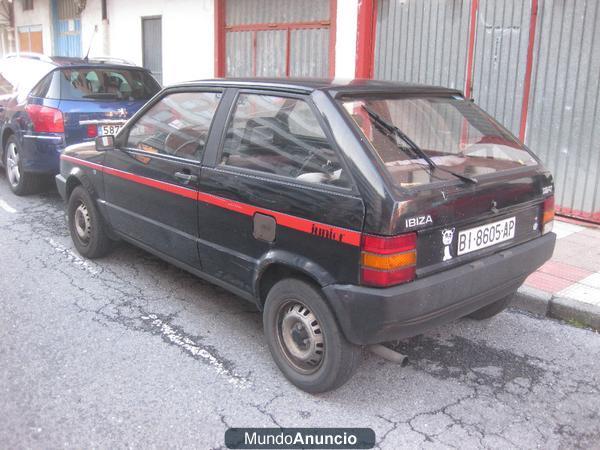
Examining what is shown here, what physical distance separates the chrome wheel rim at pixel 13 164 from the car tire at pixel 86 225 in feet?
8.43

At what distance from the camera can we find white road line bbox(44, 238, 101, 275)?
5180 mm

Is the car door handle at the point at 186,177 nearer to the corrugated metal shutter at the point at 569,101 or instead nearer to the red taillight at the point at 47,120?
the red taillight at the point at 47,120

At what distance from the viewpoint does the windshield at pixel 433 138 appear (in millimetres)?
3113

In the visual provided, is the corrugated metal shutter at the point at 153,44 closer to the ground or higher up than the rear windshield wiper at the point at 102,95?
higher up

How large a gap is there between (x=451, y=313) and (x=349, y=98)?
1.25 metres

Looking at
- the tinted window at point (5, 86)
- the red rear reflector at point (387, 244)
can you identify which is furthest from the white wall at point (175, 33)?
the red rear reflector at point (387, 244)

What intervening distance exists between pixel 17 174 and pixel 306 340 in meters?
5.65

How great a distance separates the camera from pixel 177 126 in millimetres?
4152

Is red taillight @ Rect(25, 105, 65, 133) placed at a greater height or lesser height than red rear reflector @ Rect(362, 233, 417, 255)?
greater

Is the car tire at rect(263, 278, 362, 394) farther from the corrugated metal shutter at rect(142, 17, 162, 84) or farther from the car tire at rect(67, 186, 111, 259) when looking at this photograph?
the corrugated metal shutter at rect(142, 17, 162, 84)

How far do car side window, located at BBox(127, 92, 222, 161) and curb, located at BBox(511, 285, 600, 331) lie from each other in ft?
8.44

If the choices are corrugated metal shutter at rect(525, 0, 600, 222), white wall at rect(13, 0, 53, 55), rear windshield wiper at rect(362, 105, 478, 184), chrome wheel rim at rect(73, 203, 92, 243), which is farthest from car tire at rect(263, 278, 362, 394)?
white wall at rect(13, 0, 53, 55)

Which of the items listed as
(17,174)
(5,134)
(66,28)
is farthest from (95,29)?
(17,174)

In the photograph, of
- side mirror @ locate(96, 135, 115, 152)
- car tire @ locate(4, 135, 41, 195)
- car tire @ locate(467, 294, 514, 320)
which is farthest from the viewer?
car tire @ locate(4, 135, 41, 195)
